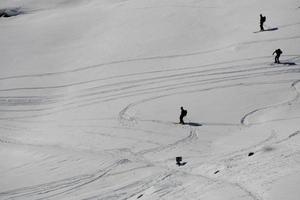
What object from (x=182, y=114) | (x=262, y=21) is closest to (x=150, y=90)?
(x=182, y=114)

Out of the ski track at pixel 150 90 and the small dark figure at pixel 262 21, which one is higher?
the small dark figure at pixel 262 21

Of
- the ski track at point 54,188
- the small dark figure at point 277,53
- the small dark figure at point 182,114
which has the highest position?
the small dark figure at point 277,53

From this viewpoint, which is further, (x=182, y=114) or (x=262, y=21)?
(x=262, y=21)

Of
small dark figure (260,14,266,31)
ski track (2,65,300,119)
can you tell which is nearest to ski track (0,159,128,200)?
ski track (2,65,300,119)

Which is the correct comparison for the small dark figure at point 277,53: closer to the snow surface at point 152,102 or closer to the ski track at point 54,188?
the snow surface at point 152,102

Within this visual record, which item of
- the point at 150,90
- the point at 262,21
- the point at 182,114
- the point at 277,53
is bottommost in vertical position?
the point at 182,114

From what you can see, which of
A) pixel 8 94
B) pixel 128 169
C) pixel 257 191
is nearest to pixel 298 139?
pixel 257 191

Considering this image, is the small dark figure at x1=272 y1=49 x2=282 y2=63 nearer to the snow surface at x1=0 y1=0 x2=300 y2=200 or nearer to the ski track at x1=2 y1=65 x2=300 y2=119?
the snow surface at x1=0 y1=0 x2=300 y2=200

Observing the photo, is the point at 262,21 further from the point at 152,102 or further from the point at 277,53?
the point at 152,102

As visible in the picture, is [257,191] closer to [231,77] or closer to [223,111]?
[223,111]

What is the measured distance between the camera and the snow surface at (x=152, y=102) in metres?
23.9

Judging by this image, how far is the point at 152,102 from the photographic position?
1326 inches

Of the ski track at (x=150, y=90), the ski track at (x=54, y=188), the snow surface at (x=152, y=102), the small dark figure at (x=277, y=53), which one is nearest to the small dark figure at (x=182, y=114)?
the snow surface at (x=152, y=102)

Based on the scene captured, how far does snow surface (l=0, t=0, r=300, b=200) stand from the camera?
23.9m
